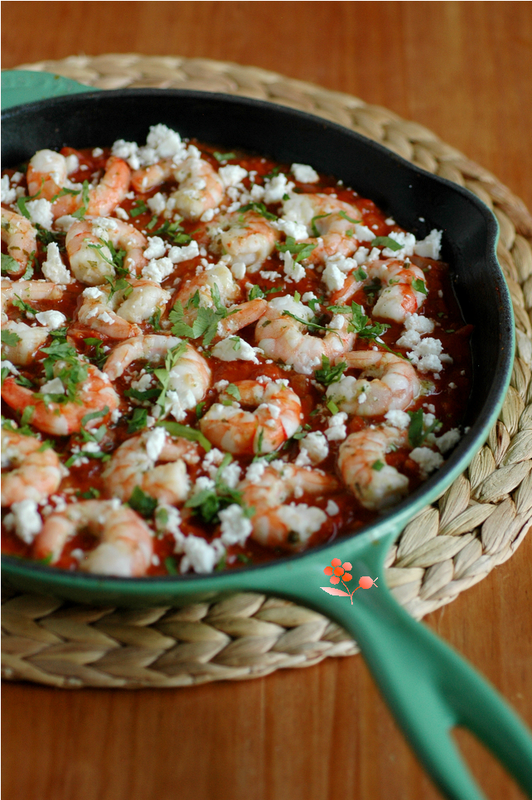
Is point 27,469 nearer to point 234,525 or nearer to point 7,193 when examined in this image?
point 234,525

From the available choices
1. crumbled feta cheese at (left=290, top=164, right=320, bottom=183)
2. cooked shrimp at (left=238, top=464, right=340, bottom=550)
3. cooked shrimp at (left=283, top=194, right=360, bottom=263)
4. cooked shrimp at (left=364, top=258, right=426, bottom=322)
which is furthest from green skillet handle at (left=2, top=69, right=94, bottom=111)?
cooked shrimp at (left=238, top=464, right=340, bottom=550)

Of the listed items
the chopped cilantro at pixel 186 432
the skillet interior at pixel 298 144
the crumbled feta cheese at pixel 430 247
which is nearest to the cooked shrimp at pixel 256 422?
the chopped cilantro at pixel 186 432

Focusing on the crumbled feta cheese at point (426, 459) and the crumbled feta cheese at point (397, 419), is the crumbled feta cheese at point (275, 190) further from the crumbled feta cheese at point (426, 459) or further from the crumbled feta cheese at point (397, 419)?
the crumbled feta cheese at point (426, 459)

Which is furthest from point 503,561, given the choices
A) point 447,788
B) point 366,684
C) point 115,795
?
point 115,795

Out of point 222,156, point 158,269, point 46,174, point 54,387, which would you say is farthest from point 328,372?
point 46,174

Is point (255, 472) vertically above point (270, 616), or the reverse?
point (255, 472)
